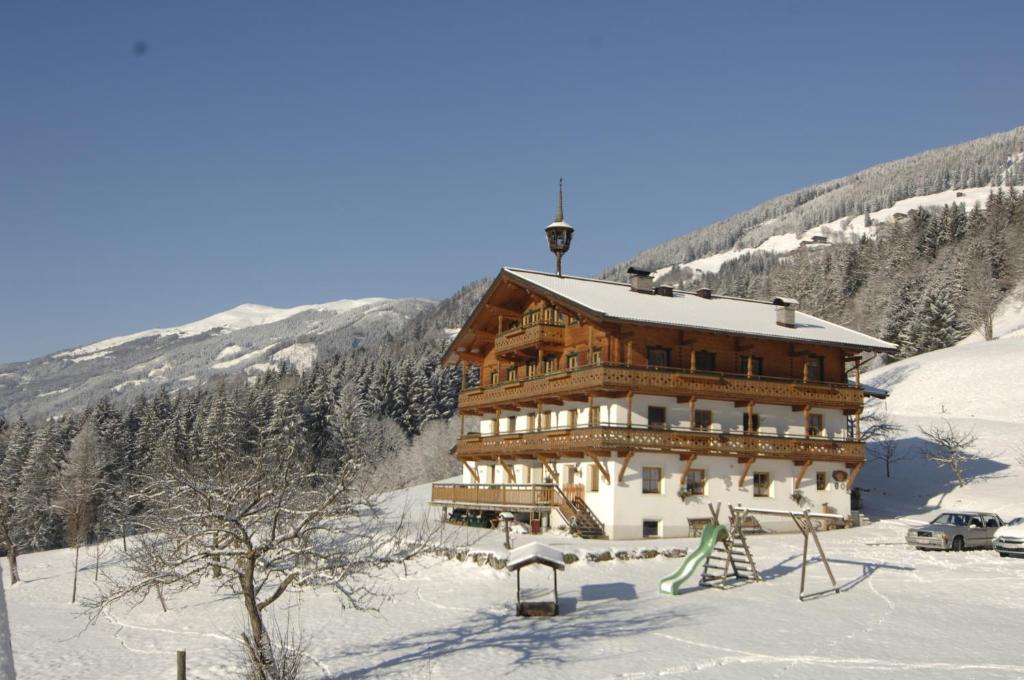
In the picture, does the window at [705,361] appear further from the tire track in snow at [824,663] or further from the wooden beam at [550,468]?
the tire track in snow at [824,663]

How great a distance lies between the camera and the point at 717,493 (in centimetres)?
3919

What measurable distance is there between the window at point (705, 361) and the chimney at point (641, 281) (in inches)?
252

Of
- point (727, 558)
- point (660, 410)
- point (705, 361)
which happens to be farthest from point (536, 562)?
point (705, 361)

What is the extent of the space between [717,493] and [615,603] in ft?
54.4

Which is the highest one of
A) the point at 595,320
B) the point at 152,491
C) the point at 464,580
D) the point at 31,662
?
the point at 595,320

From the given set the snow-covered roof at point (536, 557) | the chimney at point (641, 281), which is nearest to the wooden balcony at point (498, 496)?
the chimney at point (641, 281)

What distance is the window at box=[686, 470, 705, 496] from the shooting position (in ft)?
127

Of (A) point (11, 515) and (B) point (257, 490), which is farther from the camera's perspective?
(A) point (11, 515)

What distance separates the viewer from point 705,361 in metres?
41.0

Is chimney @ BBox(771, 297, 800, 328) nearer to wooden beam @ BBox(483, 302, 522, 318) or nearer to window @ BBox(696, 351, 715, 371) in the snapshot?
window @ BBox(696, 351, 715, 371)

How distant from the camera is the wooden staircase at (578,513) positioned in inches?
1438

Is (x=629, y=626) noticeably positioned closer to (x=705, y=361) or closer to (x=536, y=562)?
(x=536, y=562)

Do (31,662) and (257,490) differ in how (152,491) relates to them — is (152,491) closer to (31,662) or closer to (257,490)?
(257,490)

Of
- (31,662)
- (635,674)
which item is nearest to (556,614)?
(635,674)
